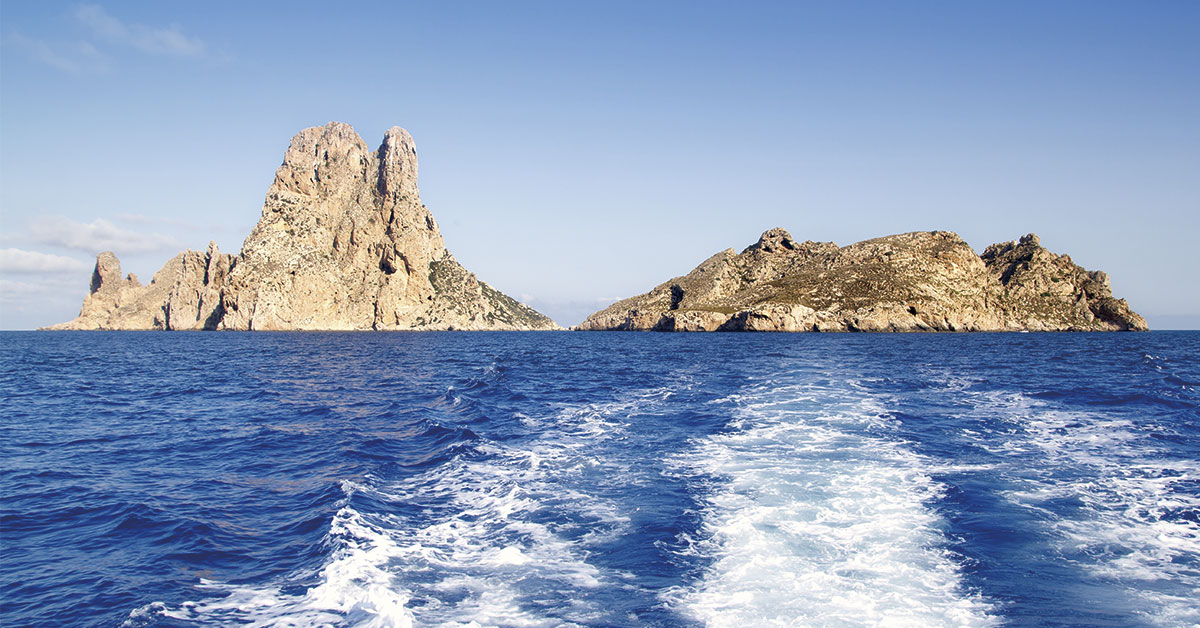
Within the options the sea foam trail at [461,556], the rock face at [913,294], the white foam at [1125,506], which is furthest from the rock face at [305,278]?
the white foam at [1125,506]

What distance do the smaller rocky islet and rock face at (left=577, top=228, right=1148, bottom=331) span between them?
0.92ft

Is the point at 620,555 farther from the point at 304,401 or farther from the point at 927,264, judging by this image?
the point at 927,264

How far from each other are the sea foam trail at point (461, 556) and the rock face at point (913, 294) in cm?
11661

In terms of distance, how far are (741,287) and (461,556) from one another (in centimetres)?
15945

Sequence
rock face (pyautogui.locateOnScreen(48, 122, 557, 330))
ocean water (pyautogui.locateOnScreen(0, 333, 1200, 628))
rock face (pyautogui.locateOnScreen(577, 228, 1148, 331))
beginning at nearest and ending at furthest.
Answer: ocean water (pyautogui.locateOnScreen(0, 333, 1200, 628))
rock face (pyautogui.locateOnScreen(577, 228, 1148, 331))
rock face (pyautogui.locateOnScreen(48, 122, 557, 330))

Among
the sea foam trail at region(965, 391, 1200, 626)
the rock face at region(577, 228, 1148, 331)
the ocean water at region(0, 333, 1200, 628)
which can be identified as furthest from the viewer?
the rock face at region(577, 228, 1148, 331)

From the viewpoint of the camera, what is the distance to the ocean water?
28.4ft

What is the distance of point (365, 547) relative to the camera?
10.9 meters

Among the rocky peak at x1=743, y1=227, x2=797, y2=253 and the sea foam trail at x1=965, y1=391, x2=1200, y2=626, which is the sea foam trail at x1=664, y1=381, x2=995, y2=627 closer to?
the sea foam trail at x1=965, y1=391, x2=1200, y2=626

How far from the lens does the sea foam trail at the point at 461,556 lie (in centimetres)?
841

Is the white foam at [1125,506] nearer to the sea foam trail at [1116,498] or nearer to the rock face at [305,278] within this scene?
the sea foam trail at [1116,498]

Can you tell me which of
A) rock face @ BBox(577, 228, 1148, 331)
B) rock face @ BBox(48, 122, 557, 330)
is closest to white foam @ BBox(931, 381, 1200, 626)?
rock face @ BBox(577, 228, 1148, 331)

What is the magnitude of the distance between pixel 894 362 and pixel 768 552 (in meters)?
42.8

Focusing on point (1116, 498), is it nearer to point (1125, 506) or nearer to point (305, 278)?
point (1125, 506)
